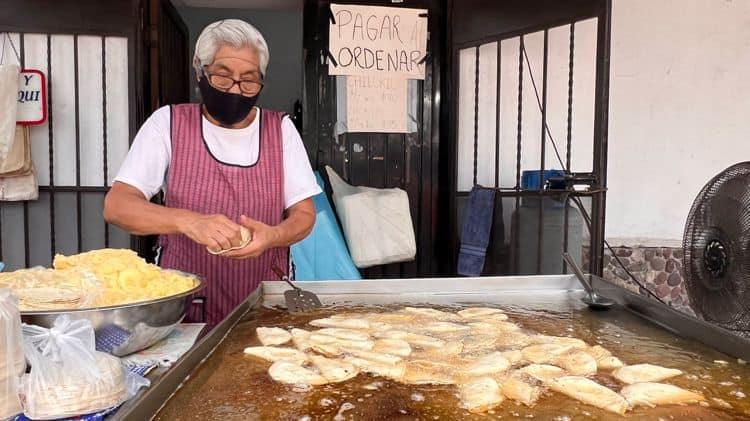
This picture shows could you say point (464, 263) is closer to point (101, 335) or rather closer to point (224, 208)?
→ point (224, 208)

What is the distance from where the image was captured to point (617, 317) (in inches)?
67.0

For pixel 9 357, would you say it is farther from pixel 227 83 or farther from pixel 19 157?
pixel 19 157

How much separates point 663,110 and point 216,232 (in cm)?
340

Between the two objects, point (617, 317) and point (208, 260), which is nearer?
point (617, 317)

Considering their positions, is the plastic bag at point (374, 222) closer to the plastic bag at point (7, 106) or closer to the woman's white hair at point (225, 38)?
the woman's white hair at point (225, 38)

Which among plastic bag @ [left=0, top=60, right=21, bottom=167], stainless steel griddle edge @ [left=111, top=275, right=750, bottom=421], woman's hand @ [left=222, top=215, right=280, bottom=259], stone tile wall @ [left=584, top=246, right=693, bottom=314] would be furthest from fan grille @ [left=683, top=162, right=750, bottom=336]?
plastic bag @ [left=0, top=60, right=21, bottom=167]

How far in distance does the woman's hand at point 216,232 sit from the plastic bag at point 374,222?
1826 millimetres

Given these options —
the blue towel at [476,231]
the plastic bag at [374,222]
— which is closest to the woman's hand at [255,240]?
the plastic bag at [374,222]

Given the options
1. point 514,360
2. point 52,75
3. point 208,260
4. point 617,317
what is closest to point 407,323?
point 514,360

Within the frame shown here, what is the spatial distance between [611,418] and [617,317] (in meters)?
0.76

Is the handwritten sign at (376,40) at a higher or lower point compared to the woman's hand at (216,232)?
higher

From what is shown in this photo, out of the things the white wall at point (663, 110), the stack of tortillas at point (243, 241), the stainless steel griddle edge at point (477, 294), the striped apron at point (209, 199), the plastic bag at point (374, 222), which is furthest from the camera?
the white wall at point (663, 110)

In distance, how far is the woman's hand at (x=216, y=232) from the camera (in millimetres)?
1576

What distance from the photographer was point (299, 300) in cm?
174
